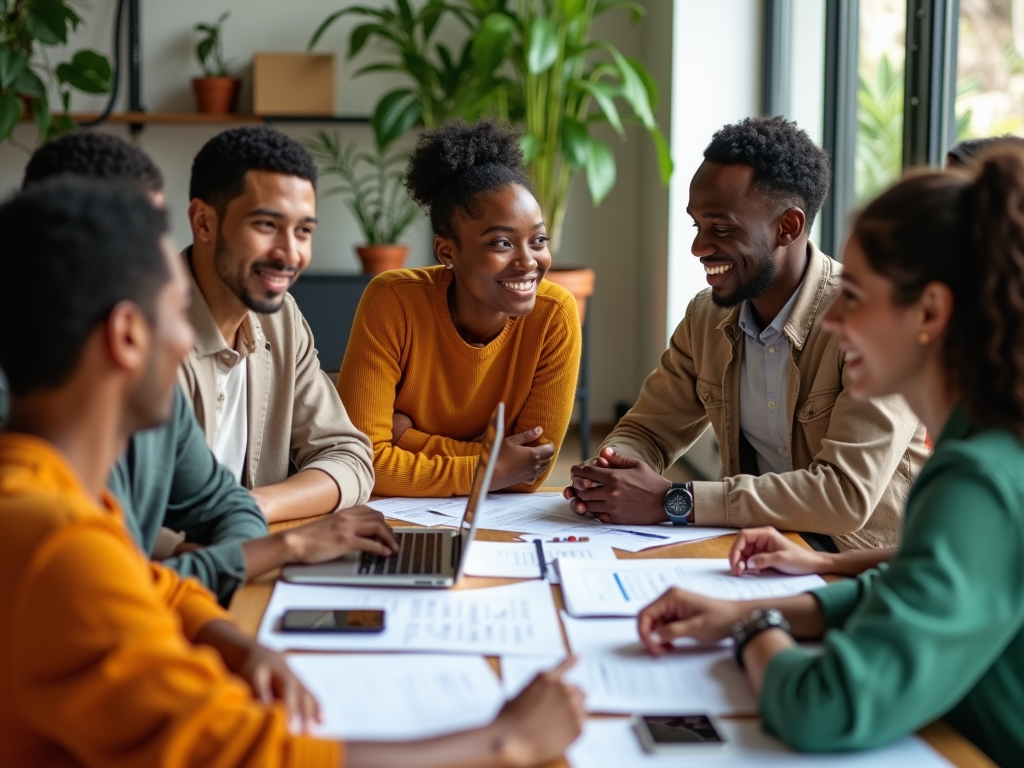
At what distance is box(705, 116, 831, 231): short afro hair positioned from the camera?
2.21 m

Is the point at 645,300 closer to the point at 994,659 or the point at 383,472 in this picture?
the point at 383,472

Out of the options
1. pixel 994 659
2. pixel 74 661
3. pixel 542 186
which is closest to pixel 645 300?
pixel 542 186

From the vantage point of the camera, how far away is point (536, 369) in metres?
2.37

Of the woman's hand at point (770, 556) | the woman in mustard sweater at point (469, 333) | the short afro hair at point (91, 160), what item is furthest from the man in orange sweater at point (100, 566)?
the woman in mustard sweater at point (469, 333)

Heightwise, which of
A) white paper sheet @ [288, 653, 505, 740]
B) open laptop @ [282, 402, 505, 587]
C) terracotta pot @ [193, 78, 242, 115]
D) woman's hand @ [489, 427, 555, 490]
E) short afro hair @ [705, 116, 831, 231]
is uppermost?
terracotta pot @ [193, 78, 242, 115]

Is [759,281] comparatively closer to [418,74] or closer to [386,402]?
[386,402]

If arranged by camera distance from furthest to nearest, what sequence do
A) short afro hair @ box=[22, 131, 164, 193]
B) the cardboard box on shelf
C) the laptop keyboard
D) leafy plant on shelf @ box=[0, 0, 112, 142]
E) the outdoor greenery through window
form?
the cardboard box on shelf < leafy plant on shelf @ box=[0, 0, 112, 142] < the outdoor greenery through window < short afro hair @ box=[22, 131, 164, 193] < the laptop keyboard

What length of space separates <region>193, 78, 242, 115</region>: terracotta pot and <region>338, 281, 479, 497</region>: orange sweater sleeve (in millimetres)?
2877

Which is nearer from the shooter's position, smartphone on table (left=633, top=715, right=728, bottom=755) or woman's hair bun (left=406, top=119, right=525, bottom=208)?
smartphone on table (left=633, top=715, right=728, bottom=755)

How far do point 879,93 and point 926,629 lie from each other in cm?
274

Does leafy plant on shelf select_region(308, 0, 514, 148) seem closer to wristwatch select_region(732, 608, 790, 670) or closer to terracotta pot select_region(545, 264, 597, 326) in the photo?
terracotta pot select_region(545, 264, 597, 326)

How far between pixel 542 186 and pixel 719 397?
2.32 metres

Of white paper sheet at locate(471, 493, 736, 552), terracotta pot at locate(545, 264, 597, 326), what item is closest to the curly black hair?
white paper sheet at locate(471, 493, 736, 552)

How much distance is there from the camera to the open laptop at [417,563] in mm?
1497
